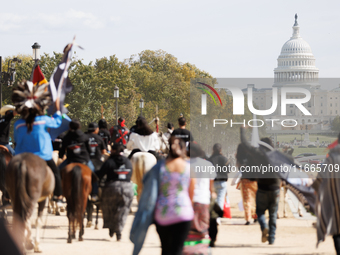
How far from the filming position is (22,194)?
8344 mm

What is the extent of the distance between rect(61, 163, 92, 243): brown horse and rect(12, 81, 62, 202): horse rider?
0.50m

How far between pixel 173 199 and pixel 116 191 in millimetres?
4331

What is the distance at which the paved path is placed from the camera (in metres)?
9.25

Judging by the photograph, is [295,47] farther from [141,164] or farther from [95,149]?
[95,149]

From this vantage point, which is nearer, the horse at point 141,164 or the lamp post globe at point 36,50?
the horse at point 141,164

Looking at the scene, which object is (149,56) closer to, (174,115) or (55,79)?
(174,115)

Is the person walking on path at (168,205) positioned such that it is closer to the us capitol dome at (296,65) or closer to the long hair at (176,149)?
the long hair at (176,149)

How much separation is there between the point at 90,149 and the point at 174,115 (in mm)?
63892

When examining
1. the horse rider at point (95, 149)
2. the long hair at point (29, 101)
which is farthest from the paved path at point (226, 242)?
the long hair at point (29, 101)

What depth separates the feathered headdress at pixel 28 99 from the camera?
9.02 m

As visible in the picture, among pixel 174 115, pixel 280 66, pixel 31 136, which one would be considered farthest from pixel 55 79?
pixel 280 66

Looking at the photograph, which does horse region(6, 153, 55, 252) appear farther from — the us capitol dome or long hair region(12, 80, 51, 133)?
the us capitol dome

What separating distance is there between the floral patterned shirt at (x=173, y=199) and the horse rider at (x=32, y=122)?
141 inches

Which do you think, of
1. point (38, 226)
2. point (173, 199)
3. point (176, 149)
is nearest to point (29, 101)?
point (38, 226)
